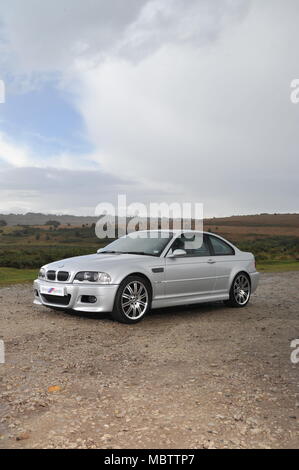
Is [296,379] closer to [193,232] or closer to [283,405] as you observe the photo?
[283,405]

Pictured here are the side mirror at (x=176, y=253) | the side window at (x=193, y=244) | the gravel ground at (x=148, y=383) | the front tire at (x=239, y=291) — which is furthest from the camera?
the front tire at (x=239, y=291)

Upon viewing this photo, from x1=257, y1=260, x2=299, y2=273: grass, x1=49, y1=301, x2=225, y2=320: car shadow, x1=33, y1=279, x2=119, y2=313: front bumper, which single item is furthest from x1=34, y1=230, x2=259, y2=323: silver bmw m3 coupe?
x1=257, y1=260, x2=299, y2=273: grass

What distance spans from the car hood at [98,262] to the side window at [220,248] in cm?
174

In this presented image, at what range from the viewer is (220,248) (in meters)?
10.6

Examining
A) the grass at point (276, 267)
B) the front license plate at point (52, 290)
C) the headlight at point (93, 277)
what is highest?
the headlight at point (93, 277)

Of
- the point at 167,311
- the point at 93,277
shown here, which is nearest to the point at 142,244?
the point at 167,311

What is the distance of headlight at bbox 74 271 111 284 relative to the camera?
27.7 feet

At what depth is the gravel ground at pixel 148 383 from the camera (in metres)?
3.86

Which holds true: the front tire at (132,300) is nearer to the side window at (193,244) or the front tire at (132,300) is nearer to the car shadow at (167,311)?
the car shadow at (167,311)

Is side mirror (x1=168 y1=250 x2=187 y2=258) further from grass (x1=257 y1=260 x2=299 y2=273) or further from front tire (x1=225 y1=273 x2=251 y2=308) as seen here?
grass (x1=257 y1=260 x2=299 y2=273)

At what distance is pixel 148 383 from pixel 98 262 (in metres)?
3.85

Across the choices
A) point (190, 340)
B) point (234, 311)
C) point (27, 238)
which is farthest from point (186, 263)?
point (27, 238)

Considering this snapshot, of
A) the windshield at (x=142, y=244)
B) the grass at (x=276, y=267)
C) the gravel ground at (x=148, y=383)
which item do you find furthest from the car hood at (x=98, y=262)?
the grass at (x=276, y=267)

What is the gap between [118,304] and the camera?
8.43m
